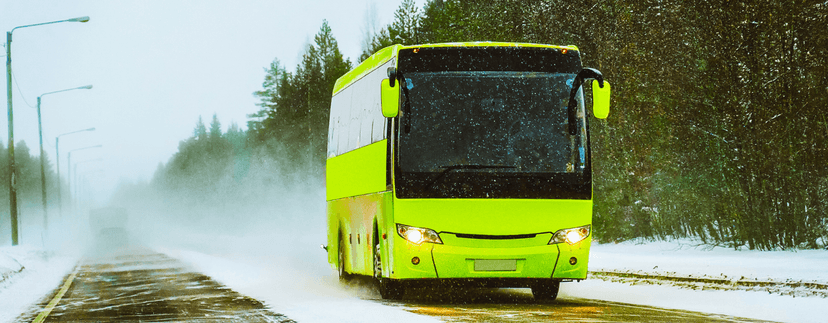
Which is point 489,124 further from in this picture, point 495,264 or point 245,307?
point 245,307

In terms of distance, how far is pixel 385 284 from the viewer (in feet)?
49.9

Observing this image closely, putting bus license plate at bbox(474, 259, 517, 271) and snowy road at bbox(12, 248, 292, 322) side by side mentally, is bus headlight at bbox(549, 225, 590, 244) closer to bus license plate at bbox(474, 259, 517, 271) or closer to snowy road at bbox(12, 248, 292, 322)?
bus license plate at bbox(474, 259, 517, 271)

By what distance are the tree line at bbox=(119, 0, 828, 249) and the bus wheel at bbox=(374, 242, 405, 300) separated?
1084 centimetres

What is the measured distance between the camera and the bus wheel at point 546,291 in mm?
15086

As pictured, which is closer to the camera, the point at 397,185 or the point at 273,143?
the point at 397,185

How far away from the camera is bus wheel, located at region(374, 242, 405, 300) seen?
1509 centimetres

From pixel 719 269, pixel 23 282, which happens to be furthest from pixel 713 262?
pixel 23 282

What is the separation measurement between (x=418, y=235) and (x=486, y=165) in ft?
3.95

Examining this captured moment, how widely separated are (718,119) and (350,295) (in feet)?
35.6

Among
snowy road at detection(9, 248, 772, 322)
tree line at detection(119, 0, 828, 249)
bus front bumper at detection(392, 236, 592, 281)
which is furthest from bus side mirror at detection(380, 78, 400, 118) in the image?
tree line at detection(119, 0, 828, 249)

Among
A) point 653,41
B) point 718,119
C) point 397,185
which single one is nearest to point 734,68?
point 718,119

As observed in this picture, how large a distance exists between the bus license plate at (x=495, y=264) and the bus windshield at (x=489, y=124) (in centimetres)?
110

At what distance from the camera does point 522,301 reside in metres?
15.3

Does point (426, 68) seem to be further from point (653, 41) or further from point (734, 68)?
point (653, 41)
